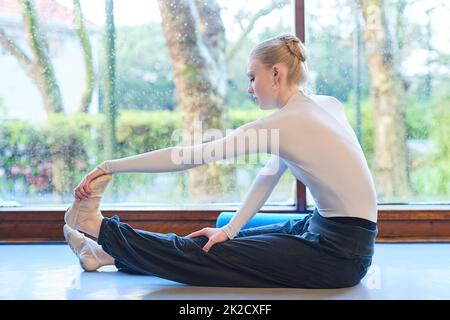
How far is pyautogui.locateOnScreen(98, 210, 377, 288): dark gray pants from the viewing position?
255 centimetres

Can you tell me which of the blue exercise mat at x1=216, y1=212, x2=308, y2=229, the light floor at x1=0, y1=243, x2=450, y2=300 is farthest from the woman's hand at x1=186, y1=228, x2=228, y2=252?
the blue exercise mat at x1=216, y1=212, x2=308, y2=229

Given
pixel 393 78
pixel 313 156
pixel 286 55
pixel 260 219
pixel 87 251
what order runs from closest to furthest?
pixel 313 156 → pixel 286 55 → pixel 87 251 → pixel 260 219 → pixel 393 78

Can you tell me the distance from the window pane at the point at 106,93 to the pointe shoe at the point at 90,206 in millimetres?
1295

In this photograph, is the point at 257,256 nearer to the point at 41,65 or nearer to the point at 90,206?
the point at 90,206

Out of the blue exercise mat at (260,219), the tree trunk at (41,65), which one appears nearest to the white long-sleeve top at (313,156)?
the blue exercise mat at (260,219)

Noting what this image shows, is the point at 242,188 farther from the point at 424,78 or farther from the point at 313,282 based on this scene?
the point at 313,282

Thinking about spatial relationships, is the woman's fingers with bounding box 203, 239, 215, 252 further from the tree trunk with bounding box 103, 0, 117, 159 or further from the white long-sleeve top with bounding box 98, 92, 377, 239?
the tree trunk with bounding box 103, 0, 117, 159

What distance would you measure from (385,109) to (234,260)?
5.81 feet

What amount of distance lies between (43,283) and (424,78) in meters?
2.35

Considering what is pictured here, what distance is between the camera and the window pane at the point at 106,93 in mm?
3982

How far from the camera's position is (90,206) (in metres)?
2.70

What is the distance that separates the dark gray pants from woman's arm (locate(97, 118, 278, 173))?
0.74 ft

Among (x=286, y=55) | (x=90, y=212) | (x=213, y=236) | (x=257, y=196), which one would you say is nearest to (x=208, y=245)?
(x=213, y=236)
